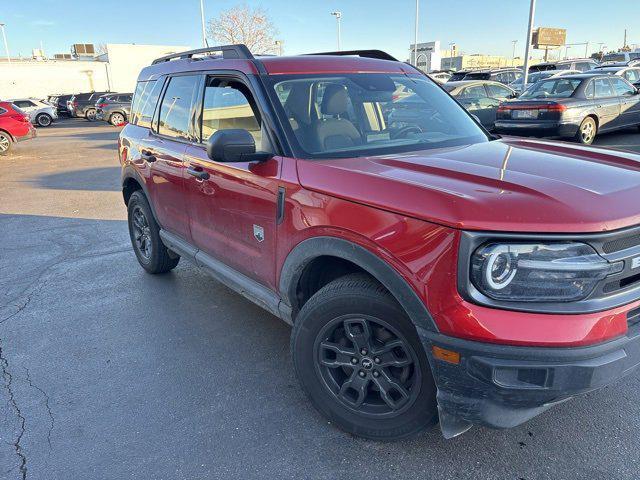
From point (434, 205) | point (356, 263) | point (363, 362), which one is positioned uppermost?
point (434, 205)

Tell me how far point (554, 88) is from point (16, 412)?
472 inches

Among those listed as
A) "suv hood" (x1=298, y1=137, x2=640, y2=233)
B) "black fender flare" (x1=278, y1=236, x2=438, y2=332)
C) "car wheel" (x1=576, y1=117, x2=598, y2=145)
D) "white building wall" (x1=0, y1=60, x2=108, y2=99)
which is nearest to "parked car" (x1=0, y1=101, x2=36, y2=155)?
"car wheel" (x1=576, y1=117, x2=598, y2=145)

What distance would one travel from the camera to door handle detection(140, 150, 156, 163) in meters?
4.29

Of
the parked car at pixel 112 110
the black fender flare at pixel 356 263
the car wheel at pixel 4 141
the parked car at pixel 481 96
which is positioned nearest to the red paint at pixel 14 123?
the car wheel at pixel 4 141

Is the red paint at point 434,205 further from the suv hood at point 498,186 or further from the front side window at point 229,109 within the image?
the front side window at point 229,109

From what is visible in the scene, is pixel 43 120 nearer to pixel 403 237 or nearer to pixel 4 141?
pixel 4 141

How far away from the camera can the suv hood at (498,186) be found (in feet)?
6.09

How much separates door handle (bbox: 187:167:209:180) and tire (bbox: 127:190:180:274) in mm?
1295

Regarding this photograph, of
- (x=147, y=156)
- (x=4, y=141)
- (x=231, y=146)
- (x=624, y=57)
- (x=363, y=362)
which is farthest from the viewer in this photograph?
(x=624, y=57)

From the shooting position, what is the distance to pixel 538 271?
1.86 meters

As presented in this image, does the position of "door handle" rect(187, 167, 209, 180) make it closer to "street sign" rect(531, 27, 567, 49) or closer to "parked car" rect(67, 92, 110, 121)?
"parked car" rect(67, 92, 110, 121)

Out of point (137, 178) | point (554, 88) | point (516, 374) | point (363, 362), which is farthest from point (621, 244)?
point (554, 88)

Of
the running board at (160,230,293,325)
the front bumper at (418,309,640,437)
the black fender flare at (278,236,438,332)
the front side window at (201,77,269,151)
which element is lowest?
the running board at (160,230,293,325)

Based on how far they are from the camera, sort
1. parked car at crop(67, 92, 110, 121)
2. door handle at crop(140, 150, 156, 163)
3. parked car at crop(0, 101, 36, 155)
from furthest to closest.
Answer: parked car at crop(67, 92, 110, 121) → parked car at crop(0, 101, 36, 155) → door handle at crop(140, 150, 156, 163)
